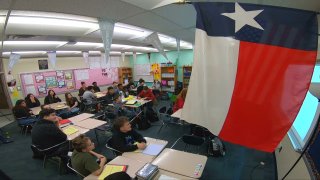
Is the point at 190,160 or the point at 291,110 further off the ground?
the point at 291,110

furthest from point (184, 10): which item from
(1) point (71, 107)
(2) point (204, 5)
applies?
(1) point (71, 107)

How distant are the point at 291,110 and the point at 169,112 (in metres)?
4.07

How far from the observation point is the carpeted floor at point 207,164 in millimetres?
3236

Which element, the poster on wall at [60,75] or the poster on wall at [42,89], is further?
the poster on wall at [60,75]

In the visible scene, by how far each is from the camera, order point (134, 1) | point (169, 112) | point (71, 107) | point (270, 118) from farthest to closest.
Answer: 1. point (71, 107)
2. point (169, 112)
3. point (134, 1)
4. point (270, 118)

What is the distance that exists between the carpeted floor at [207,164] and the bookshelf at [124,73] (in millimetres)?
7460

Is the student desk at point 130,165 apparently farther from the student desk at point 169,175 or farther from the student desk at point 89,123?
the student desk at point 89,123

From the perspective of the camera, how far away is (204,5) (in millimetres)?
1396

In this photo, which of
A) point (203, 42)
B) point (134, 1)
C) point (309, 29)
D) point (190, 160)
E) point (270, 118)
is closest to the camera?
point (309, 29)

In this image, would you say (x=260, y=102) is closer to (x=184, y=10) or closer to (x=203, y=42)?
(x=203, y=42)

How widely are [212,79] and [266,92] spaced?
42 centimetres

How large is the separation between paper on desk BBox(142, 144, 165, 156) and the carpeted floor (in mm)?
1145

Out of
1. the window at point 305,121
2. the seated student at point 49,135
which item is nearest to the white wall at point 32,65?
the seated student at point 49,135

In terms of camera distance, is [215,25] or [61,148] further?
[61,148]
